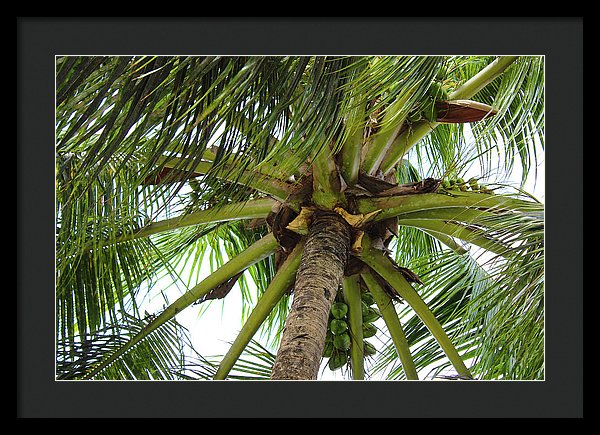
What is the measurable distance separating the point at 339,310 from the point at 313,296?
0.65 metres

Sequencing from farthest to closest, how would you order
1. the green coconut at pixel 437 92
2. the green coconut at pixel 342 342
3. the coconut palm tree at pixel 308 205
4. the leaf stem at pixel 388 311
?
the green coconut at pixel 342 342 → the leaf stem at pixel 388 311 → the green coconut at pixel 437 92 → the coconut palm tree at pixel 308 205

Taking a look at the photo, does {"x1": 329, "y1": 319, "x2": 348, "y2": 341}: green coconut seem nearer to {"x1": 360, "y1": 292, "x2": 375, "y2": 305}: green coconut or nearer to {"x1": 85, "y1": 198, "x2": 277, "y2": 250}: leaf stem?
{"x1": 360, "y1": 292, "x2": 375, "y2": 305}: green coconut

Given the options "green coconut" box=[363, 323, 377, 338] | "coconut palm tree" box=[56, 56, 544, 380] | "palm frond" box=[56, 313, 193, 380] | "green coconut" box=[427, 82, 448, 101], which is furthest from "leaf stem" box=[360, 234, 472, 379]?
"palm frond" box=[56, 313, 193, 380]

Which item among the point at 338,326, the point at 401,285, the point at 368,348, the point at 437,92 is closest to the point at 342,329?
the point at 338,326

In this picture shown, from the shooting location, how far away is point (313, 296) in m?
2.25

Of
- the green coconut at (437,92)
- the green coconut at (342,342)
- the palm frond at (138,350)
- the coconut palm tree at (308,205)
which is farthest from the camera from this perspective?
the green coconut at (342,342)

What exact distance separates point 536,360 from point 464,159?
862 millimetres

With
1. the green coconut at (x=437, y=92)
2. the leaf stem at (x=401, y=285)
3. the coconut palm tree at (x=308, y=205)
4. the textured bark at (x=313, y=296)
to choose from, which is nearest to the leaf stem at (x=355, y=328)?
the coconut palm tree at (x=308, y=205)

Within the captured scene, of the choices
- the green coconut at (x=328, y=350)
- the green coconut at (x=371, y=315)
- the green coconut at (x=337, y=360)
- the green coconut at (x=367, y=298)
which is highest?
the green coconut at (x=367, y=298)

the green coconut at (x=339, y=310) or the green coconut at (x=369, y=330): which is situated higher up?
the green coconut at (x=339, y=310)

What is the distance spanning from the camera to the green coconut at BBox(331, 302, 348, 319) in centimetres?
289

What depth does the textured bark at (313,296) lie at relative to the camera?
2021 millimetres

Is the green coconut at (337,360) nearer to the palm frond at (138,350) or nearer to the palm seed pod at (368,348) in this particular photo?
the palm seed pod at (368,348)
